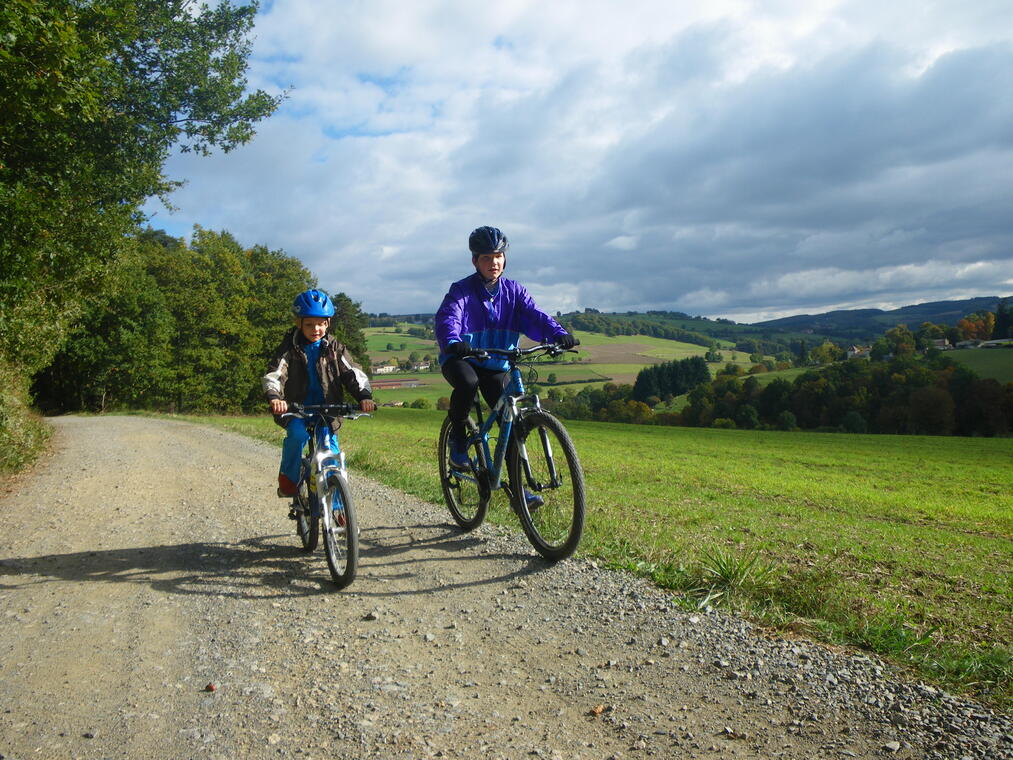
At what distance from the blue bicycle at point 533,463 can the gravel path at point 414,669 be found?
11.6 inches

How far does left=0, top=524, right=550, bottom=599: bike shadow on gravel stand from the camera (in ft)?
15.5

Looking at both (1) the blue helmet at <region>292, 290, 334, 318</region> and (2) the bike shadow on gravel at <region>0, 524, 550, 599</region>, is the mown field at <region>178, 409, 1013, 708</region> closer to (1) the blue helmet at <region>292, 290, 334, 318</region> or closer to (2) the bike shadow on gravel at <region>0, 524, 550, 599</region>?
(2) the bike shadow on gravel at <region>0, 524, 550, 599</region>

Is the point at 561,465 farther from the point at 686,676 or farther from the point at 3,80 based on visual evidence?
the point at 3,80

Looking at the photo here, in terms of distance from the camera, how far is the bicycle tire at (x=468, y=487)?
568 cm

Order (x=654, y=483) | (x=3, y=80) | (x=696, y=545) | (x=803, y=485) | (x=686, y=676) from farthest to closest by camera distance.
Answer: (x=803, y=485), (x=654, y=483), (x=3, y=80), (x=696, y=545), (x=686, y=676)

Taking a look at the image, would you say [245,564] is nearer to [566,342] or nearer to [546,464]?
[546,464]

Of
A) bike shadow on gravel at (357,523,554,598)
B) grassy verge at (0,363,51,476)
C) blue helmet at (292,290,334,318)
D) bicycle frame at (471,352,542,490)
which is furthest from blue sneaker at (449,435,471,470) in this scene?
grassy verge at (0,363,51,476)

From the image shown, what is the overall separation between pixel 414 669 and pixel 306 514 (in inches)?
101

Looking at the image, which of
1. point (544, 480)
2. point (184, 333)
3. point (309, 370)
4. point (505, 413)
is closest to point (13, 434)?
point (309, 370)

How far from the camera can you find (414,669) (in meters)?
3.36

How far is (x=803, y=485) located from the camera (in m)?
22.3

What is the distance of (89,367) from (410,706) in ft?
153

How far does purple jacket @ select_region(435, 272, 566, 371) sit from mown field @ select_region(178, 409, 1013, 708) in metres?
1.91

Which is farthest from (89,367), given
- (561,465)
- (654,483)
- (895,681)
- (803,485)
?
(895,681)
